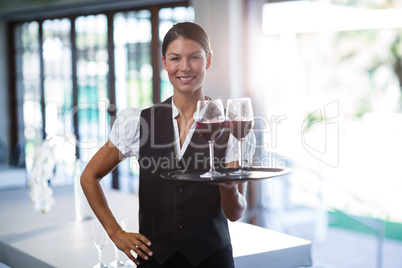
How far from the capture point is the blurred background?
4.53m

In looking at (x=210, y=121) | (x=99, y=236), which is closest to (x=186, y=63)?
(x=210, y=121)

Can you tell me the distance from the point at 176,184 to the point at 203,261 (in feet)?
0.72

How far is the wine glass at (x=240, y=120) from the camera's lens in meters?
1.31

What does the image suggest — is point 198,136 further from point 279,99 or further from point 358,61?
point 358,61

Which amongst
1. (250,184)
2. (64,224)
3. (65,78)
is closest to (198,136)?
(64,224)

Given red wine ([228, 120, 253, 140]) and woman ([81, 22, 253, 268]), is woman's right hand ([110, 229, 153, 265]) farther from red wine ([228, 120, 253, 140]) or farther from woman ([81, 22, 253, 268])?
red wine ([228, 120, 253, 140])

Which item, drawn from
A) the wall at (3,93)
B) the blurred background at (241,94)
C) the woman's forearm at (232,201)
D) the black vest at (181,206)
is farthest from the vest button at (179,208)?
the wall at (3,93)

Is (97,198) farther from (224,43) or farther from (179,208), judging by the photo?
(224,43)

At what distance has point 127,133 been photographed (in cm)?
143

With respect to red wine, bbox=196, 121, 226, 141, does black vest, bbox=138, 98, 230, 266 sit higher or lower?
lower

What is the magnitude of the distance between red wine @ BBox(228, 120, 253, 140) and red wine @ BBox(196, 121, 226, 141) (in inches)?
1.3

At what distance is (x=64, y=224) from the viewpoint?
93.0 inches

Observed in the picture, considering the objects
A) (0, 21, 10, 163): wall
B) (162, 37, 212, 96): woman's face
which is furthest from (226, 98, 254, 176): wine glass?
(0, 21, 10, 163): wall

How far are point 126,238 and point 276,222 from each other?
12.7ft
